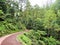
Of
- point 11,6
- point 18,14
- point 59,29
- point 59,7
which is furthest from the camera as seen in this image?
point 18,14

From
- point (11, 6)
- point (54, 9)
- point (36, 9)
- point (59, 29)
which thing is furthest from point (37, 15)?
point (59, 29)

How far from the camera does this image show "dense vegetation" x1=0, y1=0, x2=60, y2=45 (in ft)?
84.1

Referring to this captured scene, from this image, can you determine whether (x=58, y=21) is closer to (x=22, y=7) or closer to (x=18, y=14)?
(x=18, y=14)

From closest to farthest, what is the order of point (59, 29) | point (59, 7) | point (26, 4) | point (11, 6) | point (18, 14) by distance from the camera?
point (59, 29), point (59, 7), point (11, 6), point (18, 14), point (26, 4)

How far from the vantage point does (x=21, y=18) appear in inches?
1702

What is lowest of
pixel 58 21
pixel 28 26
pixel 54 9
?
pixel 28 26

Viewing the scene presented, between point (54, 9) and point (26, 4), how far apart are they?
16.9m

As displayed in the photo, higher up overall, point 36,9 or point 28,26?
→ point 36,9

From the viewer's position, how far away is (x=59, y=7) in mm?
29625

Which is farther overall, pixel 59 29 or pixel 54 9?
pixel 54 9

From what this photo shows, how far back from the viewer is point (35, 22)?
36.1 metres

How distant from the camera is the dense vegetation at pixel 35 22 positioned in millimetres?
25623

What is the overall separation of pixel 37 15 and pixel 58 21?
1310 centimetres

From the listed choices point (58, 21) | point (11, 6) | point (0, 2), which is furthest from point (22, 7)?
point (58, 21)
